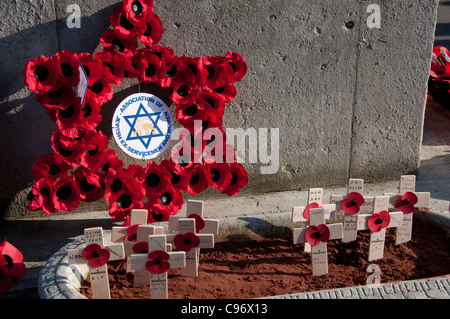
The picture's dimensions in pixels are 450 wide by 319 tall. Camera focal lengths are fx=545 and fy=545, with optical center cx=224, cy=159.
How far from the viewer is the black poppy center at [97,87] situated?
358 cm

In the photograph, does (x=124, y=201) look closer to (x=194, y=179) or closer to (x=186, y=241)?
(x=194, y=179)

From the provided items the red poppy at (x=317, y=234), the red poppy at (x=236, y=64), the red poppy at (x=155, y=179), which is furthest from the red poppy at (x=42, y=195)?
the red poppy at (x=317, y=234)

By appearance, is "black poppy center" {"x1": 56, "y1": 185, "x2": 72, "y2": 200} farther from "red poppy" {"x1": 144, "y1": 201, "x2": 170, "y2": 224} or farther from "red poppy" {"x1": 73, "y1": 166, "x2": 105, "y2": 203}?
"red poppy" {"x1": 144, "y1": 201, "x2": 170, "y2": 224}

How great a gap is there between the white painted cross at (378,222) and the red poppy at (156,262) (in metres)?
1.20

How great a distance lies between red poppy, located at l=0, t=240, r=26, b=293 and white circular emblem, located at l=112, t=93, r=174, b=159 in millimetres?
1017

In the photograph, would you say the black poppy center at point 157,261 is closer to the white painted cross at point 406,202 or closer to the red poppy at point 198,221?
the red poppy at point 198,221

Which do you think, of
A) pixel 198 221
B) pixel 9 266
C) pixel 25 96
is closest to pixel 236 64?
pixel 198 221

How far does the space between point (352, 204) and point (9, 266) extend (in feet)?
6.69

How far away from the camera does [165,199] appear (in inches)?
146

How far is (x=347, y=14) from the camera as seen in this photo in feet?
13.3

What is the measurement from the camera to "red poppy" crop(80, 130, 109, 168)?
357 cm

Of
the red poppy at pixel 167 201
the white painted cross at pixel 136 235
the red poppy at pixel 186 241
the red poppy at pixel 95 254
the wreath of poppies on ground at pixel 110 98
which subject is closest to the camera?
the red poppy at pixel 95 254
